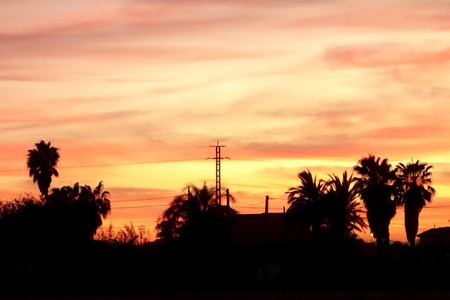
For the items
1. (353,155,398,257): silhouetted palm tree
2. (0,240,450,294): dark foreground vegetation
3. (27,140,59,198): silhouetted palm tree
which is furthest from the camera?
(27,140,59,198): silhouetted palm tree

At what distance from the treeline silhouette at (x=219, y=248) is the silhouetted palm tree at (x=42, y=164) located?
13476 mm

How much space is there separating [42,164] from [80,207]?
2581cm

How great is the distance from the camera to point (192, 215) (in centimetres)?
9431

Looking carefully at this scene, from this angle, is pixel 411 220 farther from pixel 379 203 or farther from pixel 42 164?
pixel 42 164

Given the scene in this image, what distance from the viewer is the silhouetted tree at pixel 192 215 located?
91000 millimetres

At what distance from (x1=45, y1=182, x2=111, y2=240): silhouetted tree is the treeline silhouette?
0.65 feet

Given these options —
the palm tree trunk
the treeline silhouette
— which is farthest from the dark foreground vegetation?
the palm tree trunk

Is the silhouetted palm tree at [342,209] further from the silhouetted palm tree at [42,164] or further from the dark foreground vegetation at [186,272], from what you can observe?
the silhouetted palm tree at [42,164]

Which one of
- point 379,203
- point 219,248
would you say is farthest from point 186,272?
point 379,203

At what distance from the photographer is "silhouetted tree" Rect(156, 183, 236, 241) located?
9100 cm

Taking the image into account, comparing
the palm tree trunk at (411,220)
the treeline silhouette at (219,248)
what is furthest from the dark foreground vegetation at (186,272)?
the palm tree trunk at (411,220)

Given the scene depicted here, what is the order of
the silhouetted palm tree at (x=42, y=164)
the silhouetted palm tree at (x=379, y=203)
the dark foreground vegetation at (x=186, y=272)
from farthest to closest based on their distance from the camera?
the silhouetted palm tree at (x=42, y=164), the silhouetted palm tree at (x=379, y=203), the dark foreground vegetation at (x=186, y=272)

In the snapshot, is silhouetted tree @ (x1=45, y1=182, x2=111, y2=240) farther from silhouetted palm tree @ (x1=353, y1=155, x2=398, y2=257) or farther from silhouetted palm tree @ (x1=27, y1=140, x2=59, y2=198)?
silhouetted palm tree @ (x1=353, y1=155, x2=398, y2=257)

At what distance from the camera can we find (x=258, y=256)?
4163 inches
